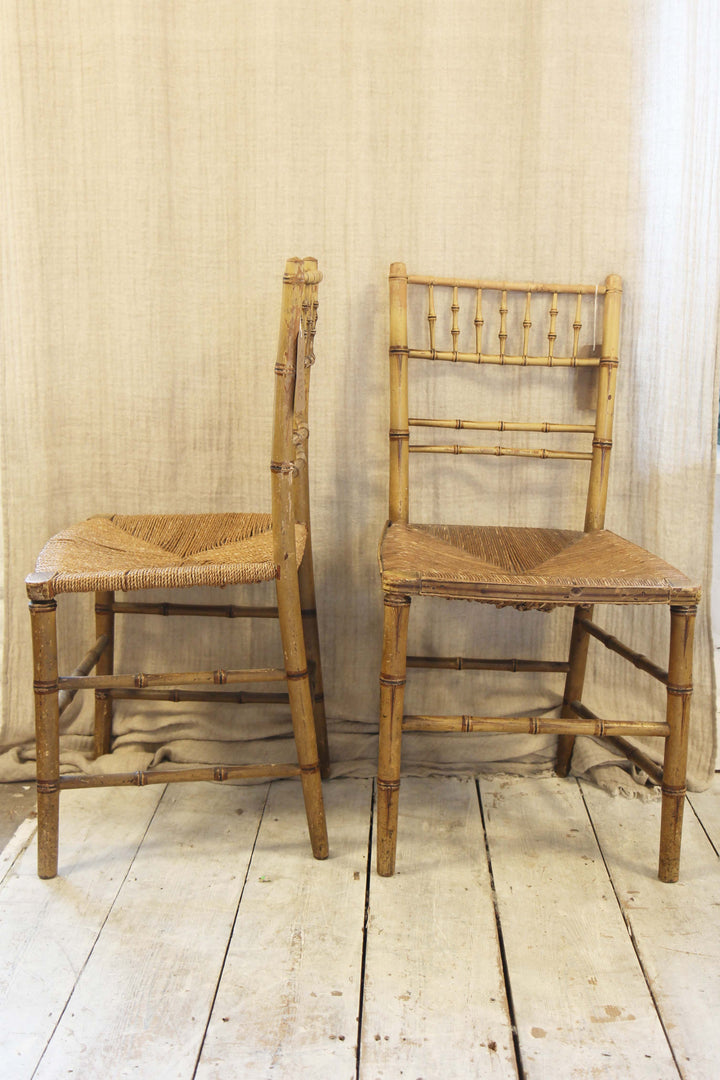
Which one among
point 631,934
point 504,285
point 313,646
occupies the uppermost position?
point 504,285

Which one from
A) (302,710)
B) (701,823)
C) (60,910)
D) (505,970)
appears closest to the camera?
(505,970)

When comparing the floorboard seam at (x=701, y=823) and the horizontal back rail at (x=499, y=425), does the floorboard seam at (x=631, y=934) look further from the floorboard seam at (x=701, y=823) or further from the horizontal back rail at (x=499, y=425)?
the horizontal back rail at (x=499, y=425)

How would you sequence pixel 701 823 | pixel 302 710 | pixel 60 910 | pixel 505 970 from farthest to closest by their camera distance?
pixel 701 823 < pixel 302 710 < pixel 60 910 < pixel 505 970

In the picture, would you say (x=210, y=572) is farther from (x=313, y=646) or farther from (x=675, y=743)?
(x=675, y=743)

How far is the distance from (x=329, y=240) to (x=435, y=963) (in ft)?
3.94

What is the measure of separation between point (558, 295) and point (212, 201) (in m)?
0.66

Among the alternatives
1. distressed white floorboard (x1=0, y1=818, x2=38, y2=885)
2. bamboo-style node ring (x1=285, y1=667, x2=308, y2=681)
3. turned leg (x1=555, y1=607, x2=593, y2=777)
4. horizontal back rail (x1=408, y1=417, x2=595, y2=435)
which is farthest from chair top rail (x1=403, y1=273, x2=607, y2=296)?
distressed white floorboard (x1=0, y1=818, x2=38, y2=885)

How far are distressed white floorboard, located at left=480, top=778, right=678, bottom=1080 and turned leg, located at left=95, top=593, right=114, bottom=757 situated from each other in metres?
0.72

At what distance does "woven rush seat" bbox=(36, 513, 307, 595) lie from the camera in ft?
4.17

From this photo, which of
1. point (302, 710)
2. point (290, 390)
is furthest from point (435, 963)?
point (290, 390)

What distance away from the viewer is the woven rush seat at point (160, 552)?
1.27 metres

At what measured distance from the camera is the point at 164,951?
1.19 metres

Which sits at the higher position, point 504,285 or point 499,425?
point 504,285

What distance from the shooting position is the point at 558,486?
1.73 metres
